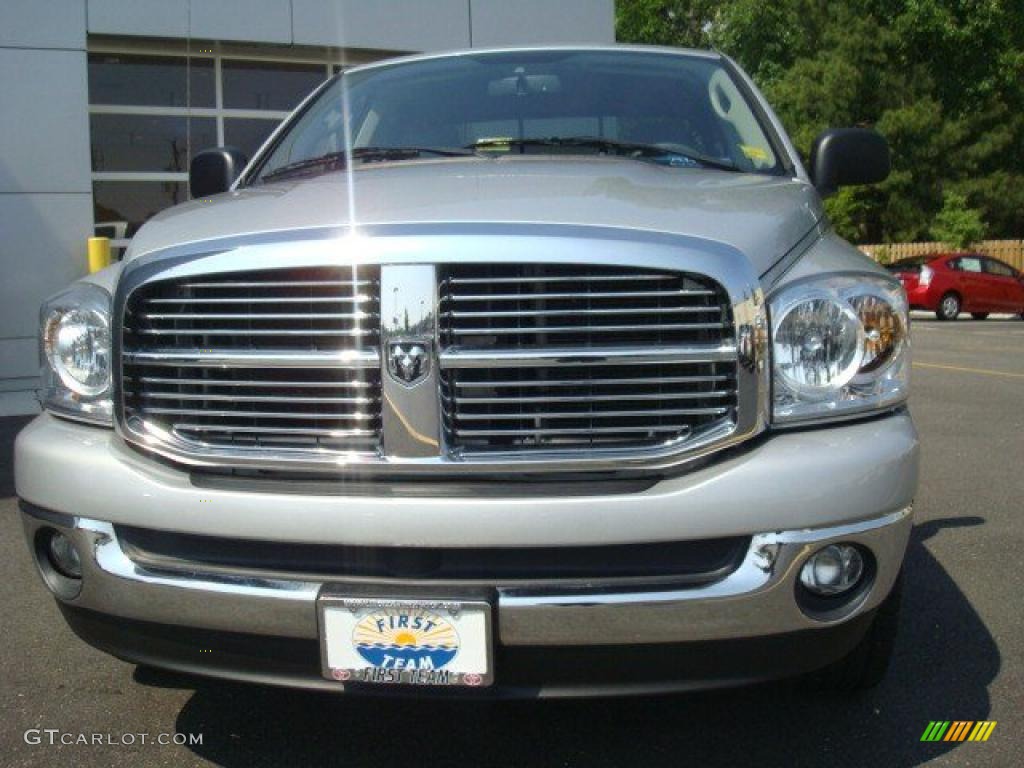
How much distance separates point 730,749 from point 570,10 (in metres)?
12.0

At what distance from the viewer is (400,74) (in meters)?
4.34

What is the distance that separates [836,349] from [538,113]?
1718mm

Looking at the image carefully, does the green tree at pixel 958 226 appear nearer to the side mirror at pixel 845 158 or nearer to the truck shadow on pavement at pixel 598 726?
the side mirror at pixel 845 158

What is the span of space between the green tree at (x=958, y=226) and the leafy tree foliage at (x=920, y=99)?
41 cm

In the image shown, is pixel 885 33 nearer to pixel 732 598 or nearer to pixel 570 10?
pixel 570 10

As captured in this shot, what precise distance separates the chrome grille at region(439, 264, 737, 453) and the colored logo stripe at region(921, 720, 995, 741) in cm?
114

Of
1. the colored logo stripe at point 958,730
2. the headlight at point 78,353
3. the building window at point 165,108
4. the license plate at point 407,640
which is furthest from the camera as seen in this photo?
the building window at point 165,108

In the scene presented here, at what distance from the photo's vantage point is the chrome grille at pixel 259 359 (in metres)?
2.45

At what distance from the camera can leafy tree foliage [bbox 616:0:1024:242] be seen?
33875 millimetres

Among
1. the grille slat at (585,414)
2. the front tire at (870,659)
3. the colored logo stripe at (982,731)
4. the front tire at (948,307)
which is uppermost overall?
the grille slat at (585,414)

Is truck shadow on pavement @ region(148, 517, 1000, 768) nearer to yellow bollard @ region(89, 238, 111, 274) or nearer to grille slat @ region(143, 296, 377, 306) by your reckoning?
grille slat @ region(143, 296, 377, 306)

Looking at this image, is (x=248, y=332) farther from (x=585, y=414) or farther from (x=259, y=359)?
(x=585, y=414)

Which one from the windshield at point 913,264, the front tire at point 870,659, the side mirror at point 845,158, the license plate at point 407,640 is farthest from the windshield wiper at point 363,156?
the windshield at point 913,264

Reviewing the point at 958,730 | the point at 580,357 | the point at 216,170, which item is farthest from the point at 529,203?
the point at 216,170
